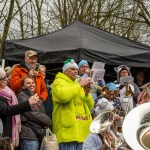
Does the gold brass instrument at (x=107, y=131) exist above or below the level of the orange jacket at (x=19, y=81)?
below

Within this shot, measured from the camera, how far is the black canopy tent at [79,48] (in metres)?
8.05

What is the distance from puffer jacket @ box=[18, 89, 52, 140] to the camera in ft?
19.6

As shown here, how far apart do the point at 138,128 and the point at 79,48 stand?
4124 millimetres

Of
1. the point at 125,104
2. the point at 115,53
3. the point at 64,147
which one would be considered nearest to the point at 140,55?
the point at 115,53

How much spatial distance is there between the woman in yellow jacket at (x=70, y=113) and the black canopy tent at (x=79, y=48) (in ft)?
5.30

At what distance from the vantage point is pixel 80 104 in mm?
6301

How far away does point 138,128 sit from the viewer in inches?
155

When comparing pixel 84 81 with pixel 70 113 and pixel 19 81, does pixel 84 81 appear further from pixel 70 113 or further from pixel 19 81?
pixel 19 81

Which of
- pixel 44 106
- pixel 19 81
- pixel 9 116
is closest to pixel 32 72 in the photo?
pixel 19 81

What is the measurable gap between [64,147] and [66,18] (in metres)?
13.2

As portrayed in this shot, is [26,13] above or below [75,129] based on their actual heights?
above

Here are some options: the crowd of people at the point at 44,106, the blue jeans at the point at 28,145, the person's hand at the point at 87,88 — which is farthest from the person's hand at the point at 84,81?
the blue jeans at the point at 28,145

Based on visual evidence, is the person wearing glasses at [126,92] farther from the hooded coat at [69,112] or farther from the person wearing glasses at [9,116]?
the person wearing glasses at [9,116]

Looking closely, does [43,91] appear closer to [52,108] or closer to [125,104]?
[52,108]
